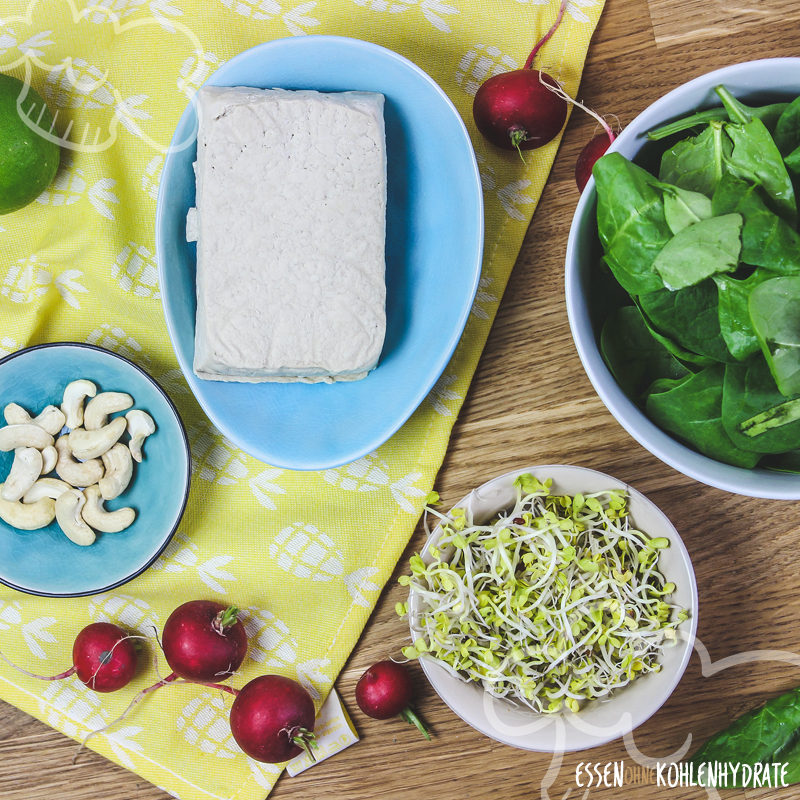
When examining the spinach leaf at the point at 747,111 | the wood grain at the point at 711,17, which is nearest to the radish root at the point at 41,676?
the spinach leaf at the point at 747,111

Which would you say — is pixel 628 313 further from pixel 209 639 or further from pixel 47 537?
pixel 47 537

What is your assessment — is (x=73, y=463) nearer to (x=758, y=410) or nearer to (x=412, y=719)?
(x=412, y=719)

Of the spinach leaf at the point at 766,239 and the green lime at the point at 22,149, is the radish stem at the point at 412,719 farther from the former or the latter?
the green lime at the point at 22,149

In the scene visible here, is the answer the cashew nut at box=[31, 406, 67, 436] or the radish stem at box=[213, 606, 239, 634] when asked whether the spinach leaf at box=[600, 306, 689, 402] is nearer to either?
the radish stem at box=[213, 606, 239, 634]

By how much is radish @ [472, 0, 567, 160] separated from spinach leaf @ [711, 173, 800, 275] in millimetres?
323

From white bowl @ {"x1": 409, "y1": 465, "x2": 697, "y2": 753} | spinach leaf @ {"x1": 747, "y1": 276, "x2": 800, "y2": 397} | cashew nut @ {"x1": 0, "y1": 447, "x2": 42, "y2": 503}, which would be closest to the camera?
spinach leaf @ {"x1": 747, "y1": 276, "x2": 800, "y2": 397}

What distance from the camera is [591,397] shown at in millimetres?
856

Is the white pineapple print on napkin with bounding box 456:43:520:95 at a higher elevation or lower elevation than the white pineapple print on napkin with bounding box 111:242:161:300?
higher

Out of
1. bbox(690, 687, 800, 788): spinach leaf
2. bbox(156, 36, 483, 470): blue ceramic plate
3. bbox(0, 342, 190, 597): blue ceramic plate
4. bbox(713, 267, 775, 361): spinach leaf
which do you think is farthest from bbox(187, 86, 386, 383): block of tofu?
bbox(690, 687, 800, 788): spinach leaf

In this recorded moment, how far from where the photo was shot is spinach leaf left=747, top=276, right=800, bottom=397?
19.9 inches

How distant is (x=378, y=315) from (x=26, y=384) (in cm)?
47

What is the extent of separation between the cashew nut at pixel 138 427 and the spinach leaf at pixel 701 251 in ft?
2.06

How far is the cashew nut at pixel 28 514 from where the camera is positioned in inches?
33.3

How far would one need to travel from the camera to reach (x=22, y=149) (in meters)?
0.78
